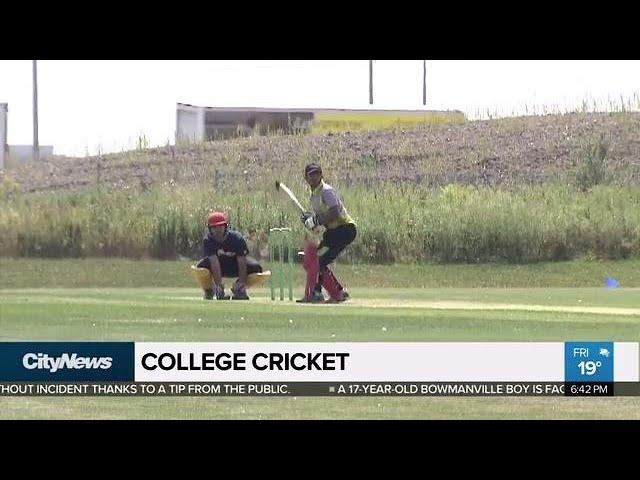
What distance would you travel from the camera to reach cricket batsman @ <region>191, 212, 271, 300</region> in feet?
72.8

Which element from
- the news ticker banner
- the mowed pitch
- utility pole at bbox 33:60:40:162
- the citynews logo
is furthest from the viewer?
utility pole at bbox 33:60:40:162

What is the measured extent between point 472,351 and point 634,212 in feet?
46.5

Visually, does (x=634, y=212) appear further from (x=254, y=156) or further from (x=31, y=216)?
(x=31, y=216)

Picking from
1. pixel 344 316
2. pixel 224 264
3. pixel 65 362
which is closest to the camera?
pixel 65 362

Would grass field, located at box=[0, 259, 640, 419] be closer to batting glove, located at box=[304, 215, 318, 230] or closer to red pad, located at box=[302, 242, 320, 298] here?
red pad, located at box=[302, 242, 320, 298]

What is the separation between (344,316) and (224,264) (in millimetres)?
2543

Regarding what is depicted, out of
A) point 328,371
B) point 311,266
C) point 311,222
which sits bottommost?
point 328,371

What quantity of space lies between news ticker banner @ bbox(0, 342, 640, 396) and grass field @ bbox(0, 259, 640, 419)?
11 cm

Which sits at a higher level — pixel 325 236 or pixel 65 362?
pixel 325 236

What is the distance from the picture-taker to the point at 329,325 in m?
19.5

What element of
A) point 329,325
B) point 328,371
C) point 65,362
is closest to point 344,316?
point 329,325

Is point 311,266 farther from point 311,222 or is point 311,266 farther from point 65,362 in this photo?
point 65,362

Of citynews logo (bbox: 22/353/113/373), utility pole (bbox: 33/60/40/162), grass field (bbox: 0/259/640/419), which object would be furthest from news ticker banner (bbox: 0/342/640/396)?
utility pole (bbox: 33/60/40/162)

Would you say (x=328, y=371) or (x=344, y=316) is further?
(x=344, y=316)
